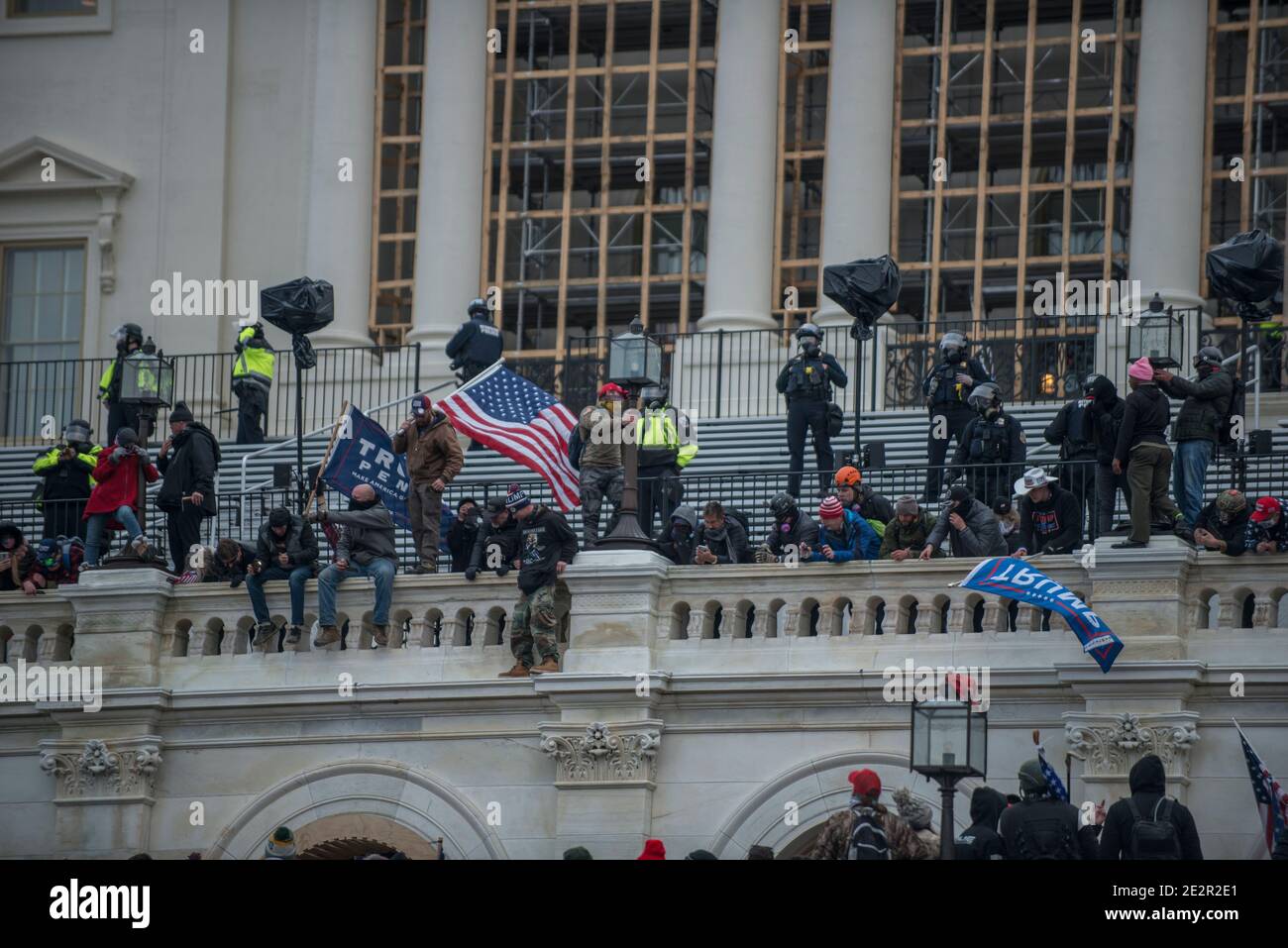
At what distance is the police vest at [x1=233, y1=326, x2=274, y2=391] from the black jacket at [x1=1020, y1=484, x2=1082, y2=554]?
14.4 meters

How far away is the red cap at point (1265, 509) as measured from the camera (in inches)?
1088

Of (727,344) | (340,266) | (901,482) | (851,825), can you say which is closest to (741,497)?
(901,482)

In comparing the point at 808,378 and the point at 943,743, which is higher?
the point at 808,378

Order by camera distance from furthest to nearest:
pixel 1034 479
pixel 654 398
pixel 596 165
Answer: pixel 596 165
pixel 654 398
pixel 1034 479

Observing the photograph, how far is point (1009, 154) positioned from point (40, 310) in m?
14.9

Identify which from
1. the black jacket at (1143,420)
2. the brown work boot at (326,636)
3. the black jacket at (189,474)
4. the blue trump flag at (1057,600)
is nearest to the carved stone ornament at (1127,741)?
the blue trump flag at (1057,600)

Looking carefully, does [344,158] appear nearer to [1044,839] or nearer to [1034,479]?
[1034,479]

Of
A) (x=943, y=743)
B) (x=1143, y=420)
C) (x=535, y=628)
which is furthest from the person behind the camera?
(x=535, y=628)

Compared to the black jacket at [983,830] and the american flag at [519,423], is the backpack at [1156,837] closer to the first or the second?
the black jacket at [983,830]

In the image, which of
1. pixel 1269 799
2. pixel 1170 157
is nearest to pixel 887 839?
pixel 1269 799

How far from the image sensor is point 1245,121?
45.8 m

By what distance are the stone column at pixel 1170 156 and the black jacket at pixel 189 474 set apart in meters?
15.3
